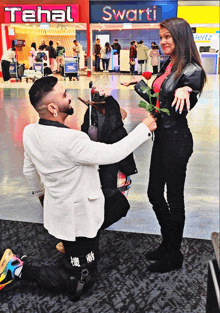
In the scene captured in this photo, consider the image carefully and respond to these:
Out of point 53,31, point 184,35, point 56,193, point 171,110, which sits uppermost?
point 53,31

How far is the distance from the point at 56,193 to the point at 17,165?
2.58 m

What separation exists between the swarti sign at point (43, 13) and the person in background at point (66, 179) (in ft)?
58.9

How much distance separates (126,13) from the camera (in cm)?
2136

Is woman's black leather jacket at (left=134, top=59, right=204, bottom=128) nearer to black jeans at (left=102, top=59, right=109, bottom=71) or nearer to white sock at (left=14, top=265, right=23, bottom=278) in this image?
white sock at (left=14, top=265, right=23, bottom=278)

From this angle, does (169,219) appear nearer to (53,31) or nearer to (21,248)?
(21,248)

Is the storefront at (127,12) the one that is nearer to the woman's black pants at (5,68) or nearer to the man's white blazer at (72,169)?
the woman's black pants at (5,68)

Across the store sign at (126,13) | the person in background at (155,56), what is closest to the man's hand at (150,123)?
the person in background at (155,56)

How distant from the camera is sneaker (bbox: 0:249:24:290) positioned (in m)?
2.05

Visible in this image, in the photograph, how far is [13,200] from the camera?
11.2ft

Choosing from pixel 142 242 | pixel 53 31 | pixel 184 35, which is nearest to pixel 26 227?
pixel 142 242

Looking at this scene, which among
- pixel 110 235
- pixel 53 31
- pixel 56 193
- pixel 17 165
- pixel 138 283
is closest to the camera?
pixel 56 193

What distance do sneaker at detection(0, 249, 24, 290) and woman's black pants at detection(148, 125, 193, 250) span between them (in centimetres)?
86

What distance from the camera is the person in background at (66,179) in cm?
182

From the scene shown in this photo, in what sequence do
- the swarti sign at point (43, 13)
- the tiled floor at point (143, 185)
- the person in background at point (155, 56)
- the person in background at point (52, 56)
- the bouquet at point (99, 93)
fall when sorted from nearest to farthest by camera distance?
1. the bouquet at point (99, 93)
2. the tiled floor at point (143, 185)
3. the person in background at point (52, 56)
4. the person in background at point (155, 56)
5. the swarti sign at point (43, 13)
